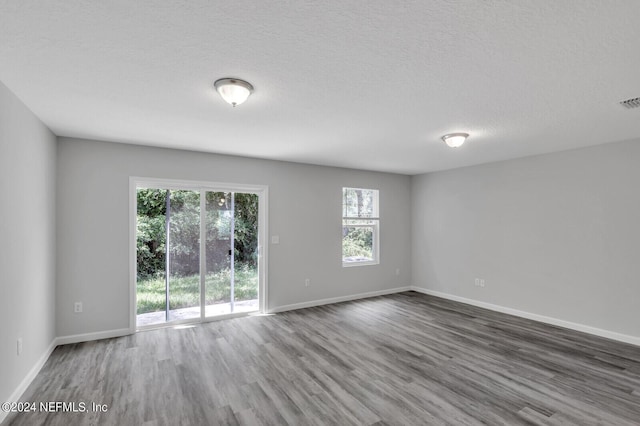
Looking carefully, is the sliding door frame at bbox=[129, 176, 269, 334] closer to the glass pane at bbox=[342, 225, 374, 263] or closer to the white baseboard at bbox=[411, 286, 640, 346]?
the glass pane at bbox=[342, 225, 374, 263]

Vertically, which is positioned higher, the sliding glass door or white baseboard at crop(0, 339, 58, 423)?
the sliding glass door

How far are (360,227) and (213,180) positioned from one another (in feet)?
9.82

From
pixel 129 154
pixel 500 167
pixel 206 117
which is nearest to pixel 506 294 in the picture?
pixel 500 167

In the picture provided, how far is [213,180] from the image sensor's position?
450 centimetres

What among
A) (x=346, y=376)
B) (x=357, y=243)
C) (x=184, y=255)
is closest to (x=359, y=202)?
(x=357, y=243)

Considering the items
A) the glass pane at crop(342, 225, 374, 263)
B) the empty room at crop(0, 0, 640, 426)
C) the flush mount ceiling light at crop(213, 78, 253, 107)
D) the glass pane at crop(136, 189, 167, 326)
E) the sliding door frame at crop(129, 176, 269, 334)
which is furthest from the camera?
the glass pane at crop(342, 225, 374, 263)

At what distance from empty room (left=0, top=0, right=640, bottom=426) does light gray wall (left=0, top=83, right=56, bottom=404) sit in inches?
1.2

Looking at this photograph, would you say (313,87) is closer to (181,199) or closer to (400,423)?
(400,423)

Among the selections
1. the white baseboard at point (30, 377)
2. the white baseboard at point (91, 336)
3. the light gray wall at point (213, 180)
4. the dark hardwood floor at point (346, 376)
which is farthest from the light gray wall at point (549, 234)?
the white baseboard at point (30, 377)

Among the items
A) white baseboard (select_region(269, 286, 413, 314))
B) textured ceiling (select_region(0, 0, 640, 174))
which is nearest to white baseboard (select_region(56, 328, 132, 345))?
white baseboard (select_region(269, 286, 413, 314))

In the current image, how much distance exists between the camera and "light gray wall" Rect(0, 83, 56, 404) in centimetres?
230

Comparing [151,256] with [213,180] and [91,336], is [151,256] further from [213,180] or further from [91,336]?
[213,180]

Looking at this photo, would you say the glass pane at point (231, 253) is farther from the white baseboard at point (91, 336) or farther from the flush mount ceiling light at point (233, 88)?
the flush mount ceiling light at point (233, 88)

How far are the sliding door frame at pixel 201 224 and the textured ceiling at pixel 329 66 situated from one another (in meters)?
0.82
